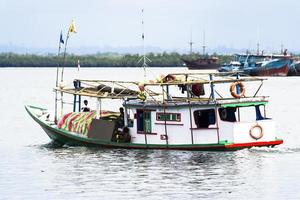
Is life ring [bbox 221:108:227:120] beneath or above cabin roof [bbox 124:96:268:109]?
beneath

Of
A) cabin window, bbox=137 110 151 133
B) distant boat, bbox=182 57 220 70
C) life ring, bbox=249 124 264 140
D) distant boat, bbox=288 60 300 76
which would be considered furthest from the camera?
distant boat, bbox=182 57 220 70

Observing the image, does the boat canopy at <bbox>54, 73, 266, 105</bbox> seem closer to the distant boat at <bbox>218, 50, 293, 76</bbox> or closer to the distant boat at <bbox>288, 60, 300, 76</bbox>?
the distant boat at <bbox>218, 50, 293, 76</bbox>

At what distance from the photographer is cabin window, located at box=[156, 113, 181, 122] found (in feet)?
132

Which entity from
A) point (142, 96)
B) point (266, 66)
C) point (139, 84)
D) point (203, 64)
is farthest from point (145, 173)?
point (203, 64)

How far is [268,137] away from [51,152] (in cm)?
932

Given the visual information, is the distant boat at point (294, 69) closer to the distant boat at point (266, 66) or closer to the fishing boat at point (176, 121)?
the distant boat at point (266, 66)

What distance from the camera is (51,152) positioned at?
4359 cm

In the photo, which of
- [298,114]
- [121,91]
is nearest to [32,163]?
[121,91]

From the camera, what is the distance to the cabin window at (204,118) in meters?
39.7

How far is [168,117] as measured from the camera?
4038 centimetres

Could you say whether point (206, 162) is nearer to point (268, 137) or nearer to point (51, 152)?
point (268, 137)

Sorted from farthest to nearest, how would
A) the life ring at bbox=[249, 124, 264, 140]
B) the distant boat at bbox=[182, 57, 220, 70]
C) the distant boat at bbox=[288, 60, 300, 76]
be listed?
the distant boat at bbox=[182, 57, 220, 70] < the distant boat at bbox=[288, 60, 300, 76] < the life ring at bbox=[249, 124, 264, 140]

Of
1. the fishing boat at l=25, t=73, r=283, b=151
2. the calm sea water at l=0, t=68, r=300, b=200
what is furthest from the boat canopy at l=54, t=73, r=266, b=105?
the calm sea water at l=0, t=68, r=300, b=200

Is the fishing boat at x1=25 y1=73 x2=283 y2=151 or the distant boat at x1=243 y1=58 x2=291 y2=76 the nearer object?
the fishing boat at x1=25 y1=73 x2=283 y2=151
